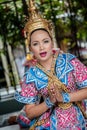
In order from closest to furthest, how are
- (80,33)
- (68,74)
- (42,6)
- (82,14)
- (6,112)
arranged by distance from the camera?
1. (68,74)
2. (6,112)
3. (42,6)
4. (82,14)
5. (80,33)

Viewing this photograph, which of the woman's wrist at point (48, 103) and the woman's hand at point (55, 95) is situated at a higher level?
the woman's hand at point (55, 95)

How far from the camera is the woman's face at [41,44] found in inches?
103

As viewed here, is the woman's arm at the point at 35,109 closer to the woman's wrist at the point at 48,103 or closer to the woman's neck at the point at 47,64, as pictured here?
the woman's wrist at the point at 48,103

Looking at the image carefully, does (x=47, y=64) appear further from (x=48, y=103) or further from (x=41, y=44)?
(x=48, y=103)

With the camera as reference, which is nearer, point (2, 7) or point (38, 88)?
point (38, 88)

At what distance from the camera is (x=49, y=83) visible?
8.64 feet

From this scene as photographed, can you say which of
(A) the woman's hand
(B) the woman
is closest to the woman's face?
(B) the woman

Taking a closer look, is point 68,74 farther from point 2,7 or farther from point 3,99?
point 2,7

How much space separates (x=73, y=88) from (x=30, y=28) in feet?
→ 2.09

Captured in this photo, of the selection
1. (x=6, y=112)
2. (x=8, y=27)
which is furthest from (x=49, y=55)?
(x=8, y=27)

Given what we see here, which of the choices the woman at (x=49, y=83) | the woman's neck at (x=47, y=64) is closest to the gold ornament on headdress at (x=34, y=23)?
the woman at (x=49, y=83)

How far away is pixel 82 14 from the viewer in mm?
5230

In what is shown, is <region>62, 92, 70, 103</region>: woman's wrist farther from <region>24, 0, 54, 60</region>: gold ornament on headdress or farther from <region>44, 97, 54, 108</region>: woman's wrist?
<region>24, 0, 54, 60</region>: gold ornament on headdress

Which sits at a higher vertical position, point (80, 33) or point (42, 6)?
point (42, 6)
